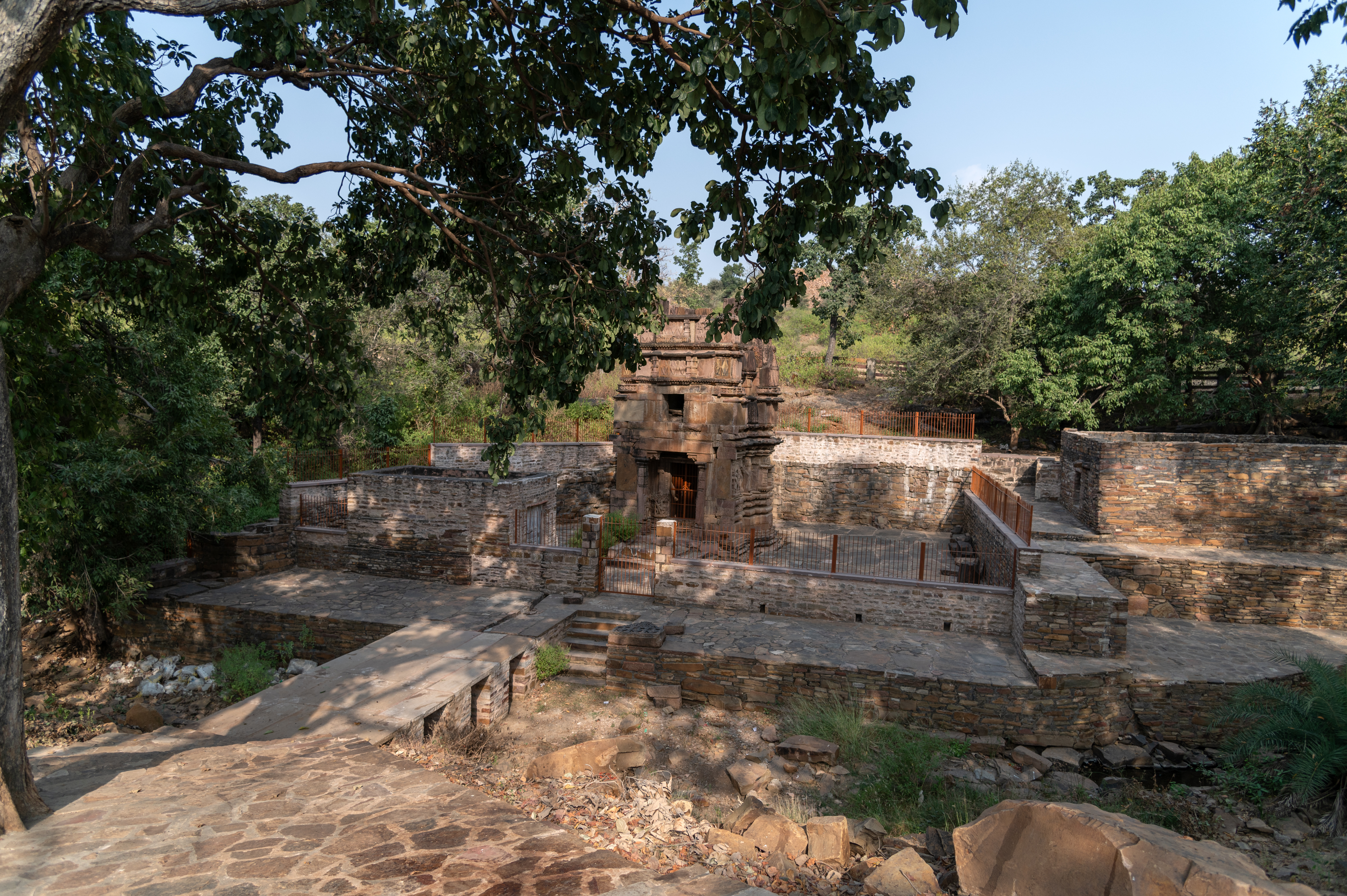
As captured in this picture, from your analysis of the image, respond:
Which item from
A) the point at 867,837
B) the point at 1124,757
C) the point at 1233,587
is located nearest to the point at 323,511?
the point at 867,837

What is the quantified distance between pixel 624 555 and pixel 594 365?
699 centimetres

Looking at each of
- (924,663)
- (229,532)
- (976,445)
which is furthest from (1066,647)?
(229,532)

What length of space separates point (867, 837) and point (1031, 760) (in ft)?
12.3

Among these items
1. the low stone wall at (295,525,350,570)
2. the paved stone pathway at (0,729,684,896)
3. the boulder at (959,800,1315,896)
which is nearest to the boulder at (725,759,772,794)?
the boulder at (959,800,1315,896)

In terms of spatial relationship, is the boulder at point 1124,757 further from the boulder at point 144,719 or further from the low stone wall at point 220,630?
the boulder at point 144,719

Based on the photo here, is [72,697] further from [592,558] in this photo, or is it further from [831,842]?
[831,842]

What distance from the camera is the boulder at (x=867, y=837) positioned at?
19.1ft

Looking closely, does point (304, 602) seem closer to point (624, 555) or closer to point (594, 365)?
point (624, 555)

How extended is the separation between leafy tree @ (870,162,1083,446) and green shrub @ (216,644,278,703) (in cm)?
2094

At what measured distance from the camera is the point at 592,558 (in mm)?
12250

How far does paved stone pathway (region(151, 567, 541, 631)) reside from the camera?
11.1 meters

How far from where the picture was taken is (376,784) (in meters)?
4.95

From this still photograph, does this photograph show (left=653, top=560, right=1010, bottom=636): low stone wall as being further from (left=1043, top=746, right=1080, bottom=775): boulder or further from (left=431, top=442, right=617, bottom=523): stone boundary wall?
(left=431, top=442, right=617, bottom=523): stone boundary wall

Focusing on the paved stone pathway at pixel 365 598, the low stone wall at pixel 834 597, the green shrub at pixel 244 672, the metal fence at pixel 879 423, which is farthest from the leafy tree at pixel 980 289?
the green shrub at pixel 244 672
